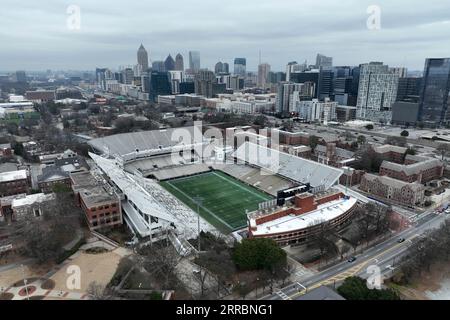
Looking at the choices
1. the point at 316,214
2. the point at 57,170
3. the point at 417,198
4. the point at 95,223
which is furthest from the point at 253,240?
the point at 57,170

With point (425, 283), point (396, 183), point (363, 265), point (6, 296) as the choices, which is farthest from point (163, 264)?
point (396, 183)

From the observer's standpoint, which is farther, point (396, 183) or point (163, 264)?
point (396, 183)

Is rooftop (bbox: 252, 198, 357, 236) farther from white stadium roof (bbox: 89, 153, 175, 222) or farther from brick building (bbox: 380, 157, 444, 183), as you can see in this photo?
brick building (bbox: 380, 157, 444, 183)

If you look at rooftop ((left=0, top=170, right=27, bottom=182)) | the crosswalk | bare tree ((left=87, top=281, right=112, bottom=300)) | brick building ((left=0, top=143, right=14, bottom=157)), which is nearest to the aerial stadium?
the crosswalk

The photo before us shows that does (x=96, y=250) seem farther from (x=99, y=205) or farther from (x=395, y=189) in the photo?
(x=395, y=189)

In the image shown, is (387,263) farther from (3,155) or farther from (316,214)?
(3,155)
